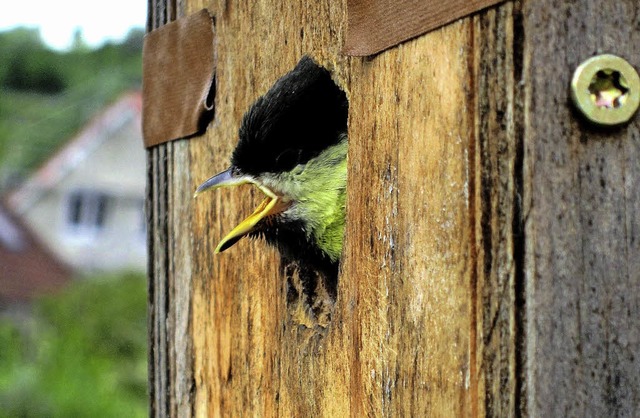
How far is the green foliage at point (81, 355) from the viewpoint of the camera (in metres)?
9.15

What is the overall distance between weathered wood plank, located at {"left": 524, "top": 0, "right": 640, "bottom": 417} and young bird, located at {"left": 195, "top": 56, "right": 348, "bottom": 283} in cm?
79

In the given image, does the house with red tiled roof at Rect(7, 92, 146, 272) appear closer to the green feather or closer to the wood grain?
the green feather

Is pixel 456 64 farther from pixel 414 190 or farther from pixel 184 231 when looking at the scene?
pixel 184 231

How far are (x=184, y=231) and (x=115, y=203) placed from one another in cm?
2682

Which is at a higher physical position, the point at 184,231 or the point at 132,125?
the point at 132,125

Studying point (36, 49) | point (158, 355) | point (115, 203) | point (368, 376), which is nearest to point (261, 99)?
point (368, 376)

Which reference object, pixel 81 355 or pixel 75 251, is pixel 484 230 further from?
pixel 75 251

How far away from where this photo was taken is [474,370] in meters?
1.22

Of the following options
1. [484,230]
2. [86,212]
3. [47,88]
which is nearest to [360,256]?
[484,230]

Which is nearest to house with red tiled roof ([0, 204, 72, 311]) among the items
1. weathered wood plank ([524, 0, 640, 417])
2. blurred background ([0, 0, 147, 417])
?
blurred background ([0, 0, 147, 417])

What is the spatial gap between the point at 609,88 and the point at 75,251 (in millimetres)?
29332

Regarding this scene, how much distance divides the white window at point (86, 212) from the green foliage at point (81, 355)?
21.2ft

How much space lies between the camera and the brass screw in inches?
44.3

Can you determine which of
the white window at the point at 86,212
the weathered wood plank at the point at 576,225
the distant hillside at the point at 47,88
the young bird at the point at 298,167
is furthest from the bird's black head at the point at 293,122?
the distant hillside at the point at 47,88
